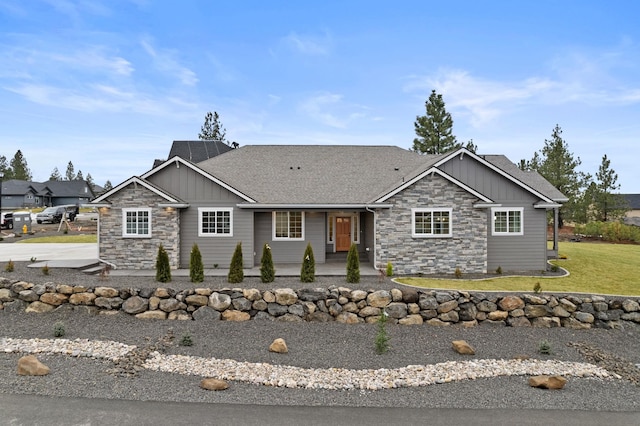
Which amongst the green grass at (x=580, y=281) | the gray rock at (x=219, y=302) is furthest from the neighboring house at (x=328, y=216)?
the gray rock at (x=219, y=302)

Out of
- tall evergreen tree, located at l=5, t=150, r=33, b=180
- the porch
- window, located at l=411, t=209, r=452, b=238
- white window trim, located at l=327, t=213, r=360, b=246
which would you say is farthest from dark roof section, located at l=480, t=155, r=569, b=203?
tall evergreen tree, located at l=5, t=150, r=33, b=180

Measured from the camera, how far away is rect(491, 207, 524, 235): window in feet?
53.2

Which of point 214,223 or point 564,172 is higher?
point 564,172

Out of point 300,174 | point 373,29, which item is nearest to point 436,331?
point 300,174

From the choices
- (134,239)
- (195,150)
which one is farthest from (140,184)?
(195,150)

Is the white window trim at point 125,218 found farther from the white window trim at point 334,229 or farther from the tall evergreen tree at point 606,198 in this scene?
the tall evergreen tree at point 606,198

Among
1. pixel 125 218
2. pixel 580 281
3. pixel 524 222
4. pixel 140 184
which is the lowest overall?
pixel 580 281

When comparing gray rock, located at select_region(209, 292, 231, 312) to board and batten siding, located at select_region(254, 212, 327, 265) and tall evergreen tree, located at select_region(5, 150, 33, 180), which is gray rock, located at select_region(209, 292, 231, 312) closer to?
board and batten siding, located at select_region(254, 212, 327, 265)

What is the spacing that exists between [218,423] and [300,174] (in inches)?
582

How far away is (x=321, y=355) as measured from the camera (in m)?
8.05

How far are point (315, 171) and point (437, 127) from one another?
25.3 m

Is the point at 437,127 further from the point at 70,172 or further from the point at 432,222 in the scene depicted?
the point at 70,172

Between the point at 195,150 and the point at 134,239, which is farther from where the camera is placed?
the point at 195,150

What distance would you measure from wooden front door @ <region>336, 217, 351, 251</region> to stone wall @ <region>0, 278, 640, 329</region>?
860 centimetres
